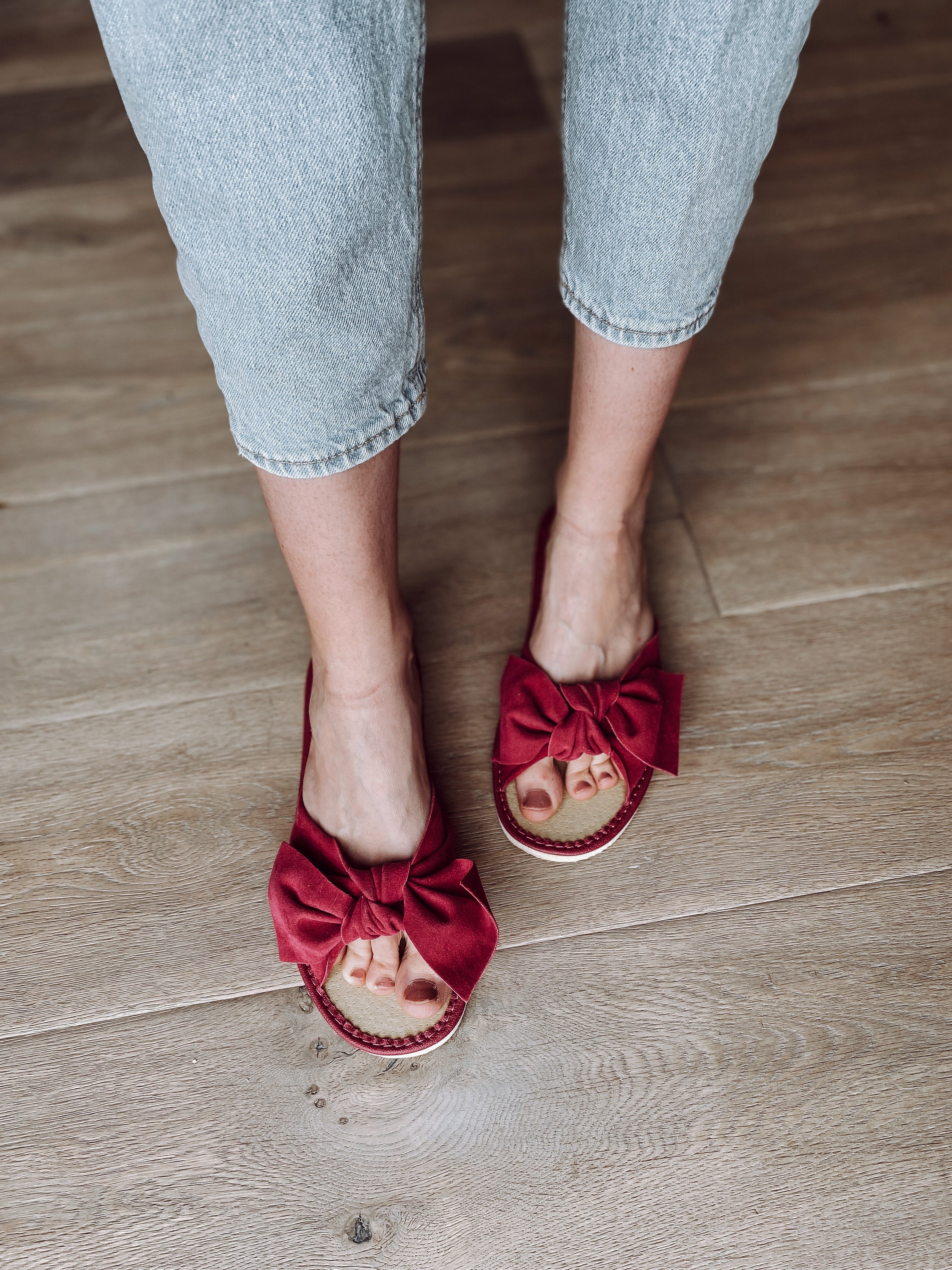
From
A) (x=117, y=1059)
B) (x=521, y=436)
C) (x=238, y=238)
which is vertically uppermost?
(x=238, y=238)

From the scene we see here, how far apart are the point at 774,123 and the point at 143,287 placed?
0.88m

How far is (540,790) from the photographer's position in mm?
796

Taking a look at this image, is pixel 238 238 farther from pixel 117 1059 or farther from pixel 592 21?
pixel 117 1059

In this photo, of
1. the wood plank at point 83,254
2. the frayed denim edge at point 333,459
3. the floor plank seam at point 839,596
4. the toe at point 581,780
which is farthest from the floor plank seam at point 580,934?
the wood plank at point 83,254

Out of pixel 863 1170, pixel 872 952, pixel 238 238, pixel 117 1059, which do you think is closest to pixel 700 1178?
pixel 863 1170

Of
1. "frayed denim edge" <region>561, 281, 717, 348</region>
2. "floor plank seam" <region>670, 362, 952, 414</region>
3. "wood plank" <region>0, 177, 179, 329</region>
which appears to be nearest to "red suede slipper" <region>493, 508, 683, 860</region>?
"frayed denim edge" <region>561, 281, 717, 348</region>

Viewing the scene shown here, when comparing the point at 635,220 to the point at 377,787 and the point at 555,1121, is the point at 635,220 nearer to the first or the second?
the point at 377,787

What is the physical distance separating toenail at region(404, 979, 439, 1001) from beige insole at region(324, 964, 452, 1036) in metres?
0.01

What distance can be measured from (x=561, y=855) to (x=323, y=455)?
1.25 ft

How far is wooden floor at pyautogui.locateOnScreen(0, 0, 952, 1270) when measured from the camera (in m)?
0.65

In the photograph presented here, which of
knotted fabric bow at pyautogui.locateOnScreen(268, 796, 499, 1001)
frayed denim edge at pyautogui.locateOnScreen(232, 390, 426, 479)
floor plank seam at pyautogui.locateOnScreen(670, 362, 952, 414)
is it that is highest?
frayed denim edge at pyautogui.locateOnScreen(232, 390, 426, 479)

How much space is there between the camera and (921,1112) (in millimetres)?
671

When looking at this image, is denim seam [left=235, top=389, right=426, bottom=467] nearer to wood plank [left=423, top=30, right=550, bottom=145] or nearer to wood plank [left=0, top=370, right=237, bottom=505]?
wood plank [left=0, top=370, right=237, bottom=505]

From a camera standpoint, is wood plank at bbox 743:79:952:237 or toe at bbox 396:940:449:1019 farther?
wood plank at bbox 743:79:952:237
